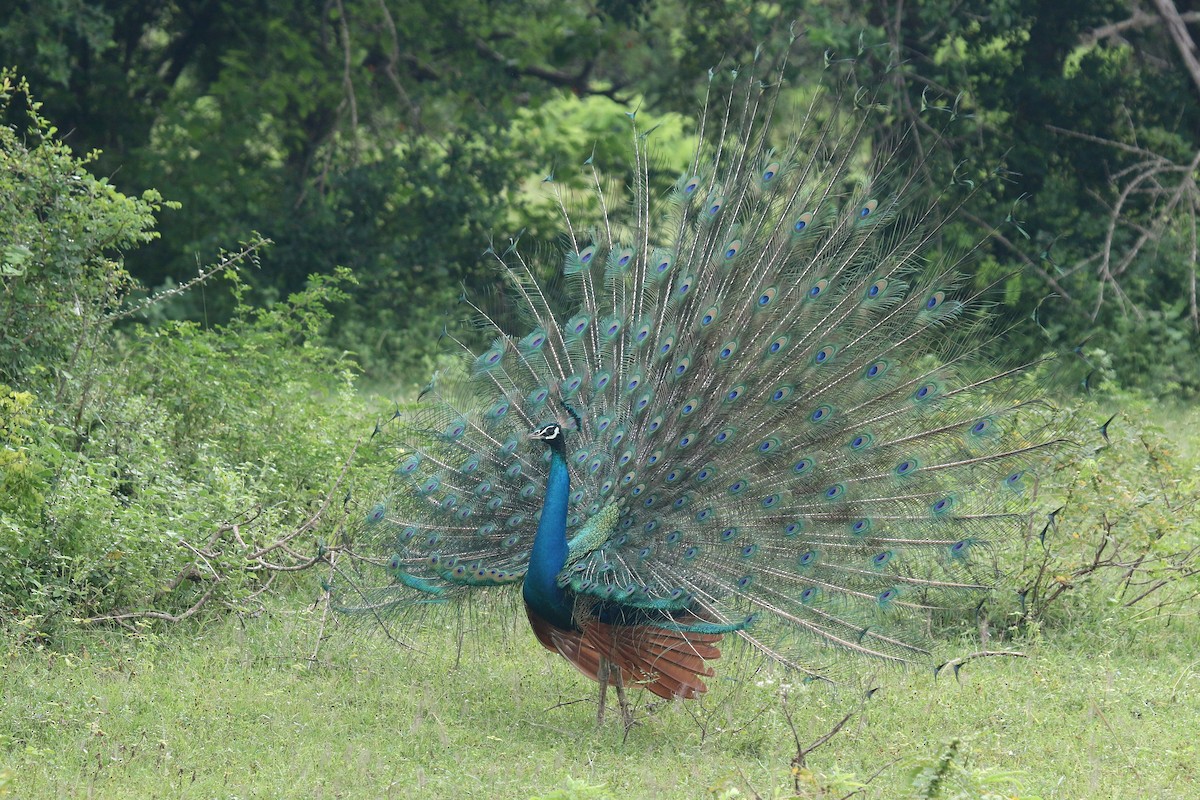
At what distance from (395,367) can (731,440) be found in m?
6.84

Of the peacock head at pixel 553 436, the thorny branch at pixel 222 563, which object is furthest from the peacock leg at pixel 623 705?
the thorny branch at pixel 222 563

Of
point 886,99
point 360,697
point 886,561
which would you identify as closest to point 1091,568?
point 886,561

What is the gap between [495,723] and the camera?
6.20 meters

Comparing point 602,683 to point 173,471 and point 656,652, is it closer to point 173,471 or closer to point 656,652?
point 656,652

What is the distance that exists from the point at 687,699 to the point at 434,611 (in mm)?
1150

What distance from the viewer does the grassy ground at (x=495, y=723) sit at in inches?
211

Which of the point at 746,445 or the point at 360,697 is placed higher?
the point at 746,445

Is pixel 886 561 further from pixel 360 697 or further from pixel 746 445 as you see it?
pixel 360 697

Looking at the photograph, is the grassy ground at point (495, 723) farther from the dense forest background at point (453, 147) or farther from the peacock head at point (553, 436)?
the dense forest background at point (453, 147)

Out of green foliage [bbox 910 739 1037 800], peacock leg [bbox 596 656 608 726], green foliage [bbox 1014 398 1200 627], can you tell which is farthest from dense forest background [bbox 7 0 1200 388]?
green foliage [bbox 910 739 1037 800]

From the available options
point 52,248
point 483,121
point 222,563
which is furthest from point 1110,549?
point 483,121

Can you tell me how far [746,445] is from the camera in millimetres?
6254

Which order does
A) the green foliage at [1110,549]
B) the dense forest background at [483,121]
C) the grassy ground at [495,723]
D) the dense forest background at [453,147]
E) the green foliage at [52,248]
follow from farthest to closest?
the dense forest background at [483,121] < the dense forest background at [453,147] < the green foliage at [1110,549] < the green foliage at [52,248] < the grassy ground at [495,723]

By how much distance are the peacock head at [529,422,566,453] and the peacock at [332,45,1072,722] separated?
1.5 inches
